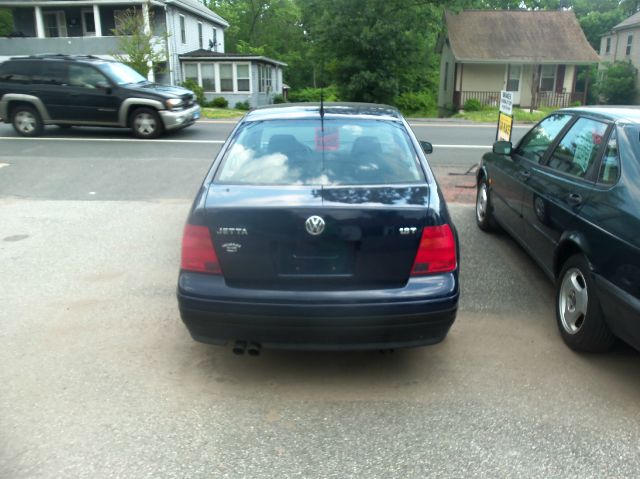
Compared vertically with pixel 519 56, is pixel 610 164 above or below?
below

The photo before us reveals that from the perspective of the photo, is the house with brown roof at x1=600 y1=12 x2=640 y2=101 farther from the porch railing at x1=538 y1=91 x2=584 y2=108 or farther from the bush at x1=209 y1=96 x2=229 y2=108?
the bush at x1=209 y1=96 x2=229 y2=108

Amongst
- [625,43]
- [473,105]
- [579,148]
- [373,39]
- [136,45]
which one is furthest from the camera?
[625,43]

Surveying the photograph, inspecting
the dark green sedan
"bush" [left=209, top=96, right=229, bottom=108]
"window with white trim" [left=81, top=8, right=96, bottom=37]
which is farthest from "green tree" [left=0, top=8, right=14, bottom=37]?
the dark green sedan

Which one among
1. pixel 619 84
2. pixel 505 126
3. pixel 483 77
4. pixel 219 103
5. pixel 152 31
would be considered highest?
pixel 152 31

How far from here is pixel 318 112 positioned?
14.4 feet

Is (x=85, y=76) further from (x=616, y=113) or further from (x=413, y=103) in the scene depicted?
(x=413, y=103)

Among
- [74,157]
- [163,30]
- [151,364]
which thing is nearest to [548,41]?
[163,30]

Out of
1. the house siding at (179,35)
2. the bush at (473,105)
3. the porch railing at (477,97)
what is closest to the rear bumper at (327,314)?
the bush at (473,105)

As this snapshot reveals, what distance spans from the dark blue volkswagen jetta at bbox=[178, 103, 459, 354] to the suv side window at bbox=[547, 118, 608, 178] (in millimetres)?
1439

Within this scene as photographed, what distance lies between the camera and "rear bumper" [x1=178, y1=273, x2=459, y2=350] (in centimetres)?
322

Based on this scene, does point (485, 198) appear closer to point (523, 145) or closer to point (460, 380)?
point (523, 145)

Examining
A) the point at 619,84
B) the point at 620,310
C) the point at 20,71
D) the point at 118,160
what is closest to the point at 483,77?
the point at 619,84

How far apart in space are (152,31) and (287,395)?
28.8 m

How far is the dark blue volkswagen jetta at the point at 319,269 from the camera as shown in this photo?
324cm
